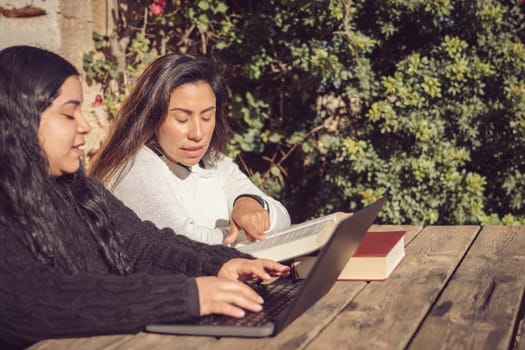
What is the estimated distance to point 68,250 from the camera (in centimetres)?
169

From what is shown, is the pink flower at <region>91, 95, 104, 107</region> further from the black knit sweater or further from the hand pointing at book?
the black knit sweater

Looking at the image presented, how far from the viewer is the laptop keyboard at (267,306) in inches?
54.6

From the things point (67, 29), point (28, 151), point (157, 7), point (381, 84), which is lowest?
point (381, 84)

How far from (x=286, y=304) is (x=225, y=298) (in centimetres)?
18

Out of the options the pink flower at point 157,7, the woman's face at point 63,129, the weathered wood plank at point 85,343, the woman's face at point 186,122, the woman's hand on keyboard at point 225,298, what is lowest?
the weathered wood plank at point 85,343

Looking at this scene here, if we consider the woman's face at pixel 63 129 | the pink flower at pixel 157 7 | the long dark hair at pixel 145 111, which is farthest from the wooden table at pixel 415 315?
the pink flower at pixel 157 7

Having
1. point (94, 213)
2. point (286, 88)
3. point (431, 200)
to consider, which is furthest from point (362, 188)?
point (94, 213)

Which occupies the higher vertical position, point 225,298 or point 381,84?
point 381,84

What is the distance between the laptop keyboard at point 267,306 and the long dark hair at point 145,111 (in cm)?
94

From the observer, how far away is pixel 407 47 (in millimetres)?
4367

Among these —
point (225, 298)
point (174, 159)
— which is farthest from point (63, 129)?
point (174, 159)

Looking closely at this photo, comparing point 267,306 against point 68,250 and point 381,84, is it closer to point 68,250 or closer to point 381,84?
point 68,250

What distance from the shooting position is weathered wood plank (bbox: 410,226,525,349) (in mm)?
1308

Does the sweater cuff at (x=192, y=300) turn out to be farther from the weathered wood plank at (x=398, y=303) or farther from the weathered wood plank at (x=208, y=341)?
the weathered wood plank at (x=398, y=303)
